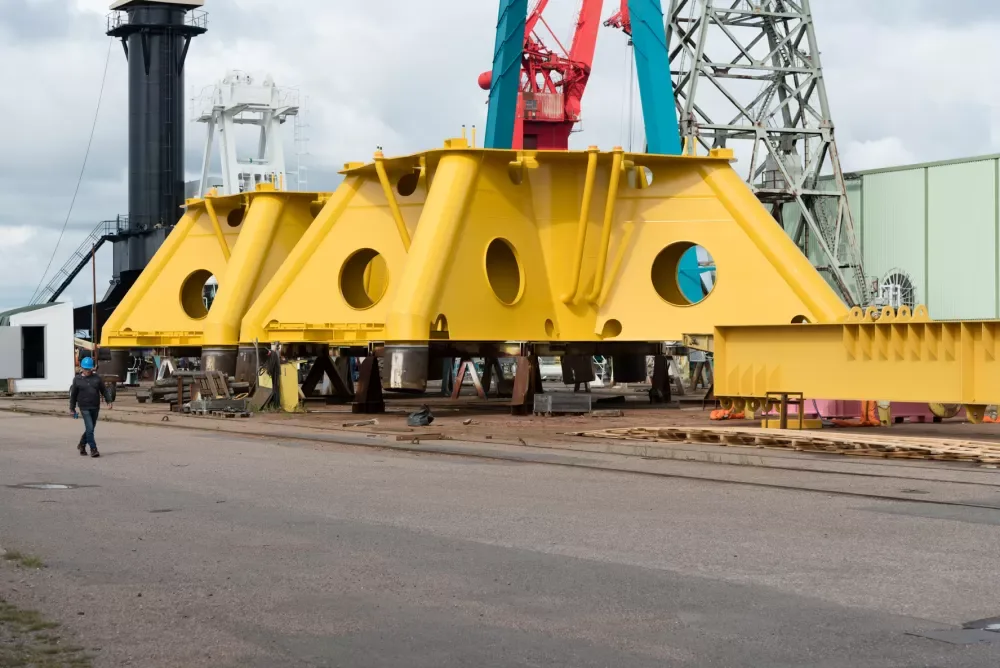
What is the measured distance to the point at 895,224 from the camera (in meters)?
53.1

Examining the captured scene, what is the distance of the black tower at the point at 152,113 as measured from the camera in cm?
8062

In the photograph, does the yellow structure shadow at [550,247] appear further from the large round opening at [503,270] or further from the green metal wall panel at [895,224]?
the green metal wall panel at [895,224]

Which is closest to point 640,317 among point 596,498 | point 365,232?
point 365,232

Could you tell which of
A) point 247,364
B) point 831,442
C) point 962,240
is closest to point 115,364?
point 247,364

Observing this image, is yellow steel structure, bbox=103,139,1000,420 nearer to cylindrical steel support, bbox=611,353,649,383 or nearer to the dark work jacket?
cylindrical steel support, bbox=611,353,649,383

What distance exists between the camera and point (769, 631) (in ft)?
24.9

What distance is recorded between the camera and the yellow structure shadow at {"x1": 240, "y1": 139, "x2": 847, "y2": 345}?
32.4 meters

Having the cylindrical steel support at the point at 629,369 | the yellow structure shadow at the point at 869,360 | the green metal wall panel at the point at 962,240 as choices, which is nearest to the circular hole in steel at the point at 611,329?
the yellow structure shadow at the point at 869,360

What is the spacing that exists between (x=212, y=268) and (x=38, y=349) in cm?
1616

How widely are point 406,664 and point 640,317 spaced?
27513 millimetres

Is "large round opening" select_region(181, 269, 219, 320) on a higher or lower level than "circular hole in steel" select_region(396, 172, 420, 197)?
lower

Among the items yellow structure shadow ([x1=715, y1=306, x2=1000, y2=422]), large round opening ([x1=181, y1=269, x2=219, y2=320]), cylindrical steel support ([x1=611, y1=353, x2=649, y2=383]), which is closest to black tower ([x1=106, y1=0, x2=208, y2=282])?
large round opening ([x1=181, y1=269, x2=219, y2=320])

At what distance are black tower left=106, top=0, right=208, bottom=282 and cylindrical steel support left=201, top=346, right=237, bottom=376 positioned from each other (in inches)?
1620

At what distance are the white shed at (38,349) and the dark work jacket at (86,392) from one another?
35.7 meters
